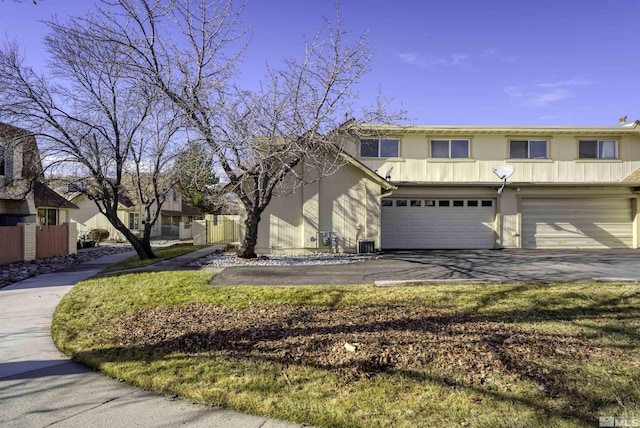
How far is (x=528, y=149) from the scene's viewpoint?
19.0 metres

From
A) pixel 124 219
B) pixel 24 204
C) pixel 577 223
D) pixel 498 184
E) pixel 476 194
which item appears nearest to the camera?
pixel 498 184

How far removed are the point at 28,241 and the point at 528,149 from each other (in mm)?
22389

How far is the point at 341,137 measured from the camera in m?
12.0

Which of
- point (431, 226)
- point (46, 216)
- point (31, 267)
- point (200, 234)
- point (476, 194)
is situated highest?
point (476, 194)

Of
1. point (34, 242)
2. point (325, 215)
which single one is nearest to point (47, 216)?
point (34, 242)

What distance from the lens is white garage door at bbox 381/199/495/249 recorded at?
705 inches

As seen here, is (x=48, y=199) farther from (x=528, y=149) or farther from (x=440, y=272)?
(x=528, y=149)

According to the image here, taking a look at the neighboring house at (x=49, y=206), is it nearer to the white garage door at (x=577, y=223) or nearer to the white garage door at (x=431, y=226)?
the white garage door at (x=431, y=226)

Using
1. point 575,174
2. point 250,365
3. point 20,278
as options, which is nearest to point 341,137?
point 250,365

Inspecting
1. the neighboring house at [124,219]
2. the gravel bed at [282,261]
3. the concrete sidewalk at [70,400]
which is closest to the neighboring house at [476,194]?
the gravel bed at [282,261]

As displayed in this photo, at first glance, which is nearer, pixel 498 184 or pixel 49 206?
pixel 498 184

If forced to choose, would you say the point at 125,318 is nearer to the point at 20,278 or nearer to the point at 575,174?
the point at 20,278

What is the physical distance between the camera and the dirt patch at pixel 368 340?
4.62 meters

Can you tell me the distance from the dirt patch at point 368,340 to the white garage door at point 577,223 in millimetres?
13746
